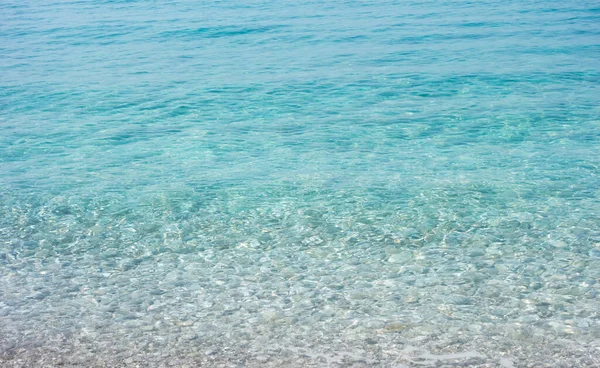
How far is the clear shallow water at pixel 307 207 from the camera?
6.08 meters

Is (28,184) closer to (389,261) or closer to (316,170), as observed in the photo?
(316,170)

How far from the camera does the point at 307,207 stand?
920 cm

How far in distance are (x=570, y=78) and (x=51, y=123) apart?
38.4ft

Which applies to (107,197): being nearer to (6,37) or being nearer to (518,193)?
(518,193)

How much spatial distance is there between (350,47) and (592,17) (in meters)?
9.58

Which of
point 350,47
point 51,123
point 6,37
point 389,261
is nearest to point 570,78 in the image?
point 350,47

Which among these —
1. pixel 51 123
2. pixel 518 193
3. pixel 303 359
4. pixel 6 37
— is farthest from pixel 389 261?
pixel 6 37

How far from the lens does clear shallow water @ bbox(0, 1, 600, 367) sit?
20.0ft

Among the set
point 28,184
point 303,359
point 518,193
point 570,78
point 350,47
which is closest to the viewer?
point 303,359

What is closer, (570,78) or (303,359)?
(303,359)

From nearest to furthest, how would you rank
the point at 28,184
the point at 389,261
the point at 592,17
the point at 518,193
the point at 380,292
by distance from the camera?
the point at 380,292
the point at 389,261
the point at 518,193
the point at 28,184
the point at 592,17

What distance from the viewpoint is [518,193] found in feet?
30.8

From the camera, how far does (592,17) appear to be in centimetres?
2330

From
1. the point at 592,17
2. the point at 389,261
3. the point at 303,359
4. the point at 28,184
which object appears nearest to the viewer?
the point at 303,359
